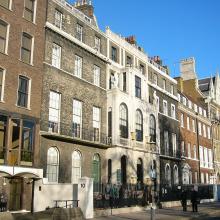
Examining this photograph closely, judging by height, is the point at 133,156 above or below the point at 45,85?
below

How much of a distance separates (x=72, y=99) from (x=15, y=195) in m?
9.25

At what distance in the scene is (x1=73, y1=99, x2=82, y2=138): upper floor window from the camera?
29.4m

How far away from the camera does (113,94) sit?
33.2 meters

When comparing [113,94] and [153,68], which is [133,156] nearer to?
[113,94]

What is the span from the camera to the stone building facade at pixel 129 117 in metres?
32.3

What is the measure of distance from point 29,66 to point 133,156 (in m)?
13.4

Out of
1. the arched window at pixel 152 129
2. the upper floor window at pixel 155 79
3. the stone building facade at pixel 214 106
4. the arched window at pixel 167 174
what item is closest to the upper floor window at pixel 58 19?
the arched window at pixel 152 129

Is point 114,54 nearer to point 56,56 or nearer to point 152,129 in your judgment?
point 56,56

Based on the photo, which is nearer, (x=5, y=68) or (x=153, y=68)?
(x=5, y=68)

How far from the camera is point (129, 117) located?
34.3m

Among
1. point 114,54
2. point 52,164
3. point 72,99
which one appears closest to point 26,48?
point 72,99

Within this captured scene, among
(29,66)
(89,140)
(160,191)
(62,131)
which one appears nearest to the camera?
(29,66)

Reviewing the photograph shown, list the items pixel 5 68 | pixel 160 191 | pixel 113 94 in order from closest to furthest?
pixel 5 68 < pixel 113 94 < pixel 160 191

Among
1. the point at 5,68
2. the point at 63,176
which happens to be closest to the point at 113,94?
the point at 63,176
